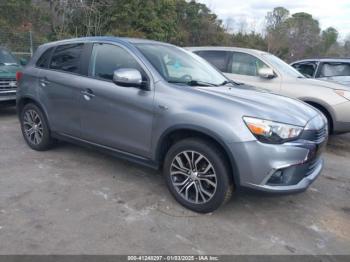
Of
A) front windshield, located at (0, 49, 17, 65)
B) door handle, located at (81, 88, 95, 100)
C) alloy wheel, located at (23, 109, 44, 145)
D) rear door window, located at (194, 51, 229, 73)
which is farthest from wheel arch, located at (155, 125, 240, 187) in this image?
front windshield, located at (0, 49, 17, 65)

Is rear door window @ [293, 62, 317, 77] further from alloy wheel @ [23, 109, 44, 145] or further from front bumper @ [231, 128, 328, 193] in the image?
alloy wheel @ [23, 109, 44, 145]

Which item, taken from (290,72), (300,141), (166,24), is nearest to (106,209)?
(300,141)

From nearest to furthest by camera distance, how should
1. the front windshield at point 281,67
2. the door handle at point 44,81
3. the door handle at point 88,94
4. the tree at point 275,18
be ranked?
the door handle at point 88,94 < the door handle at point 44,81 < the front windshield at point 281,67 < the tree at point 275,18

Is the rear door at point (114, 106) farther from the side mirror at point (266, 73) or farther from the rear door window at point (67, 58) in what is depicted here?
the side mirror at point (266, 73)

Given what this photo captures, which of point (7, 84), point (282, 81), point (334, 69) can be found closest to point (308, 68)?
point (334, 69)

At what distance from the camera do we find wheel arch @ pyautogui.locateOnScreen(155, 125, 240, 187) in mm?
3502

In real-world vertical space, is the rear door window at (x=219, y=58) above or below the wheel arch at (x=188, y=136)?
above

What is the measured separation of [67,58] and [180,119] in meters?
2.21

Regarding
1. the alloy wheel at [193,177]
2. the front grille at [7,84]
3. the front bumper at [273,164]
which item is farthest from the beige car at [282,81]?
the front grille at [7,84]

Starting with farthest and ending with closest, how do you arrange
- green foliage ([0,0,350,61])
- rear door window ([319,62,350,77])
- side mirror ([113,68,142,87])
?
green foliage ([0,0,350,61]) → rear door window ([319,62,350,77]) → side mirror ([113,68,142,87])

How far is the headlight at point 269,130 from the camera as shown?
3.40 metres

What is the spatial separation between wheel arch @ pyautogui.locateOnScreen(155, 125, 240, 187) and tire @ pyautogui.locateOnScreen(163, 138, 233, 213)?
0.05 meters

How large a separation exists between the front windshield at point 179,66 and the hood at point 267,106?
1.19ft

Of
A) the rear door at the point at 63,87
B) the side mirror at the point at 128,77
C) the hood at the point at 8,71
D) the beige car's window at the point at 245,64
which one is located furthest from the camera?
the hood at the point at 8,71
